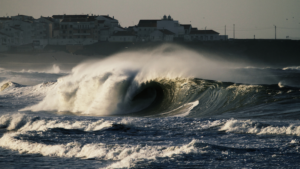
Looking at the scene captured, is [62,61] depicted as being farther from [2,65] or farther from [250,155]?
[250,155]

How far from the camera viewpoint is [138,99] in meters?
20.2

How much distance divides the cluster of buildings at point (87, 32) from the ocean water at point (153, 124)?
220ft

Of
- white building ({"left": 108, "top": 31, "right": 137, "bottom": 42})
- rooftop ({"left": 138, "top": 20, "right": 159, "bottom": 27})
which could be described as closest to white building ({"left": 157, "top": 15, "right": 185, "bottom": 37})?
rooftop ({"left": 138, "top": 20, "right": 159, "bottom": 27})

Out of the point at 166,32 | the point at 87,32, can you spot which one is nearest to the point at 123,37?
the point at 87,32

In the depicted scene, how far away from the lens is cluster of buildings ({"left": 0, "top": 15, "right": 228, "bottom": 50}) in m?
91.9

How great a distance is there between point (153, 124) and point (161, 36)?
248 feet

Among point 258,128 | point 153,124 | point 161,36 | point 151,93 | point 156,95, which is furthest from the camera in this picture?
point 161,36

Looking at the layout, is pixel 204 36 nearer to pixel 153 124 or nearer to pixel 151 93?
pixel 151 93

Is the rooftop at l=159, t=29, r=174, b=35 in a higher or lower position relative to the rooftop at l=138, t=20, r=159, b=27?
lower

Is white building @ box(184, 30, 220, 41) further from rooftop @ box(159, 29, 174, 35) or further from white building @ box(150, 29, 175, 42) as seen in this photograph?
white building @ box(150, 29, 175, 42)

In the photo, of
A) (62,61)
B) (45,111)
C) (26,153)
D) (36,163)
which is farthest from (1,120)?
(62,61)

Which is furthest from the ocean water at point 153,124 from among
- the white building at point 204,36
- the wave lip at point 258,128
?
the white building at point 204,36

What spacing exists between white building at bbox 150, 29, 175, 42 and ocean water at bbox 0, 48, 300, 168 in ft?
207

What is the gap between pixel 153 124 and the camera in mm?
13781
